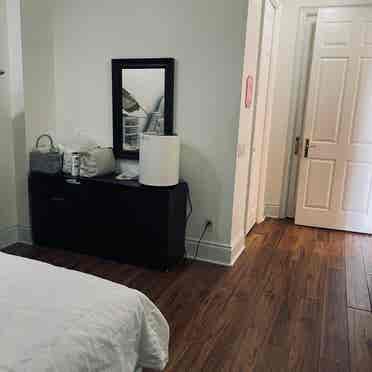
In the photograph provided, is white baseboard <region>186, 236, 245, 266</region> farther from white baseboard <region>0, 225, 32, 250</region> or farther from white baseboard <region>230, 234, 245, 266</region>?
white baseboard <region>0, 225, 32, 250</region>

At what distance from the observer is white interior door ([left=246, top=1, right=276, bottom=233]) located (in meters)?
3.31

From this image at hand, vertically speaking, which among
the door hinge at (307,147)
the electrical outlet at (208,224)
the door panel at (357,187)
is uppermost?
the door hinge at (307,147)

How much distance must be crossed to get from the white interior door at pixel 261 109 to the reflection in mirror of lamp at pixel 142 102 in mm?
947

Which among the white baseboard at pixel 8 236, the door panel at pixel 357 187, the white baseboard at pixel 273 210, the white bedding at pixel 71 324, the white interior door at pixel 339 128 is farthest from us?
the white baseboard at pixel 273 210

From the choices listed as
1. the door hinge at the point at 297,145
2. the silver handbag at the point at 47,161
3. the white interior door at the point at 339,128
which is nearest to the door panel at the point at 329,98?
the white interior door at the point at 339,128

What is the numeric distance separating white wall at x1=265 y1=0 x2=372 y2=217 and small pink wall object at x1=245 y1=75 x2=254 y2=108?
1.15 metres

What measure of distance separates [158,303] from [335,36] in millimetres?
3127

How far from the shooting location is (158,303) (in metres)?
2.38

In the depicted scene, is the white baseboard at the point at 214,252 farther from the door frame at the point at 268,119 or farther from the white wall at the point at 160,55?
the door frame at the point at 268,119

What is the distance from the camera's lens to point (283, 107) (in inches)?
161

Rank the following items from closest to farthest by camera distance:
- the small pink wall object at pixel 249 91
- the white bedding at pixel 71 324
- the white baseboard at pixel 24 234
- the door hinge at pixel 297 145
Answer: the white bedding at pixel 71 324
the small pink wall object at pixel 249 91
the white baseboard at pixel 24 234
the door hinge at pixel 297 145

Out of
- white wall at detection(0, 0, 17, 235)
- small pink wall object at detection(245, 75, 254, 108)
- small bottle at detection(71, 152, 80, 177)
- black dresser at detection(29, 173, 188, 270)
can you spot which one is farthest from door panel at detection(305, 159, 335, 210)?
white wall at detection(0, 0, 17, 235)

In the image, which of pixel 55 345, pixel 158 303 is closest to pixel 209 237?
pixel 158 303

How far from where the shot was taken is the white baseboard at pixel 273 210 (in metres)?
4.32
